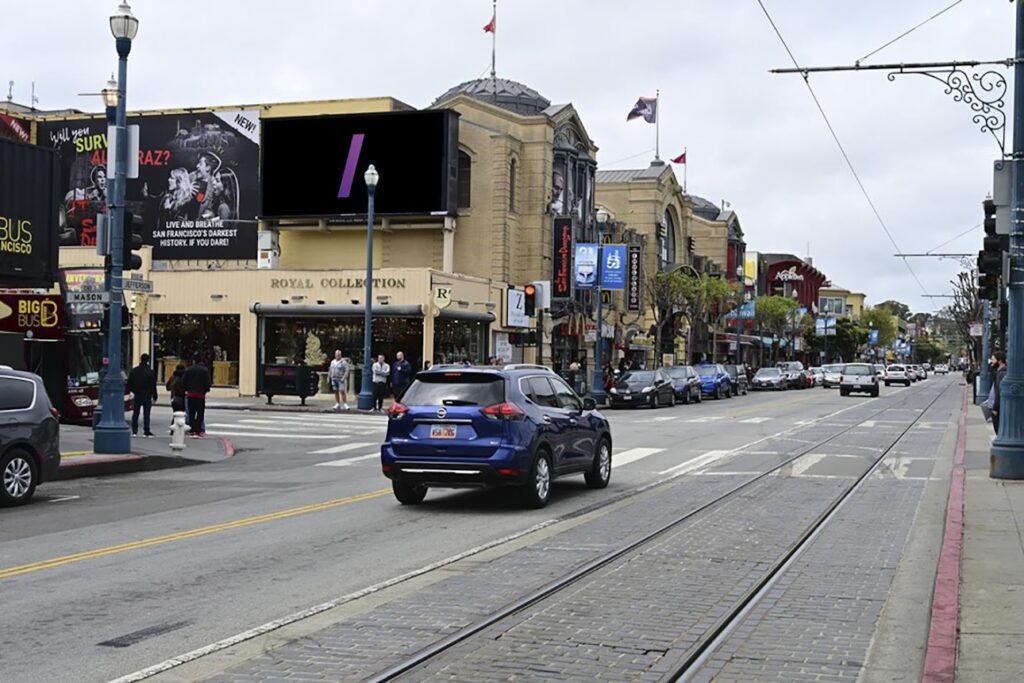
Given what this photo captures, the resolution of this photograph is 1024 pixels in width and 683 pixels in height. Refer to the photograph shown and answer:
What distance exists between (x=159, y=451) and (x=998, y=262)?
14438mm

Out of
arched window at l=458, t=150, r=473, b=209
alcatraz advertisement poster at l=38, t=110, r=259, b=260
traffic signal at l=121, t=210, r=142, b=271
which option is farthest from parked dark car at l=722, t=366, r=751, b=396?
traffic signal at l=121, t=210, r=142, b=271

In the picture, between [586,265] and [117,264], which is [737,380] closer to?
[586,265]

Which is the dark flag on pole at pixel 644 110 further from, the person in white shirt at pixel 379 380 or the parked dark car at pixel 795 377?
the person in white shirt at pixel 379 380

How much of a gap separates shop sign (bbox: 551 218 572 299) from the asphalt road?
3045 cm

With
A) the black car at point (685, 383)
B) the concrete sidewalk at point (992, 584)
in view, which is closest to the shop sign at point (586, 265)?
the black car at point (685, 383)

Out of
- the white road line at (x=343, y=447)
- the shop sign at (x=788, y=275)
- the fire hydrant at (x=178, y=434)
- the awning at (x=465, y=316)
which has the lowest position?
the white road line at (x=343, y=447)

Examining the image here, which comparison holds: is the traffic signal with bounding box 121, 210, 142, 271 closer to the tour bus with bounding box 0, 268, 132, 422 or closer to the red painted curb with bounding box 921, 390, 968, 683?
the tour bus with bounding box 0, 268, 132, 422

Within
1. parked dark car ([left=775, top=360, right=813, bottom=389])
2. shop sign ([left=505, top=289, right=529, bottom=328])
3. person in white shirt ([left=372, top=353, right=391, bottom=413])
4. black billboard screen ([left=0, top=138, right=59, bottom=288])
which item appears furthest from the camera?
parked dark car ([left=775, top=360, right=813, bottom=389])

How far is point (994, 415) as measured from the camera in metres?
21.1

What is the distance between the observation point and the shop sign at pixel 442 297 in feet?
139

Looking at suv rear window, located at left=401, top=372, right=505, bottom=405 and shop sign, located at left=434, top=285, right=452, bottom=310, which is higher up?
shop sign, located at left=434, top=285, right=452, bottom=310

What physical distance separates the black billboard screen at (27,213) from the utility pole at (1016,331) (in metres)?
17.0

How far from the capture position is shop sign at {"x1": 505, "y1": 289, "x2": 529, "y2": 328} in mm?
49116

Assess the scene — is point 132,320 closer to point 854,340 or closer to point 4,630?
point 4,630
